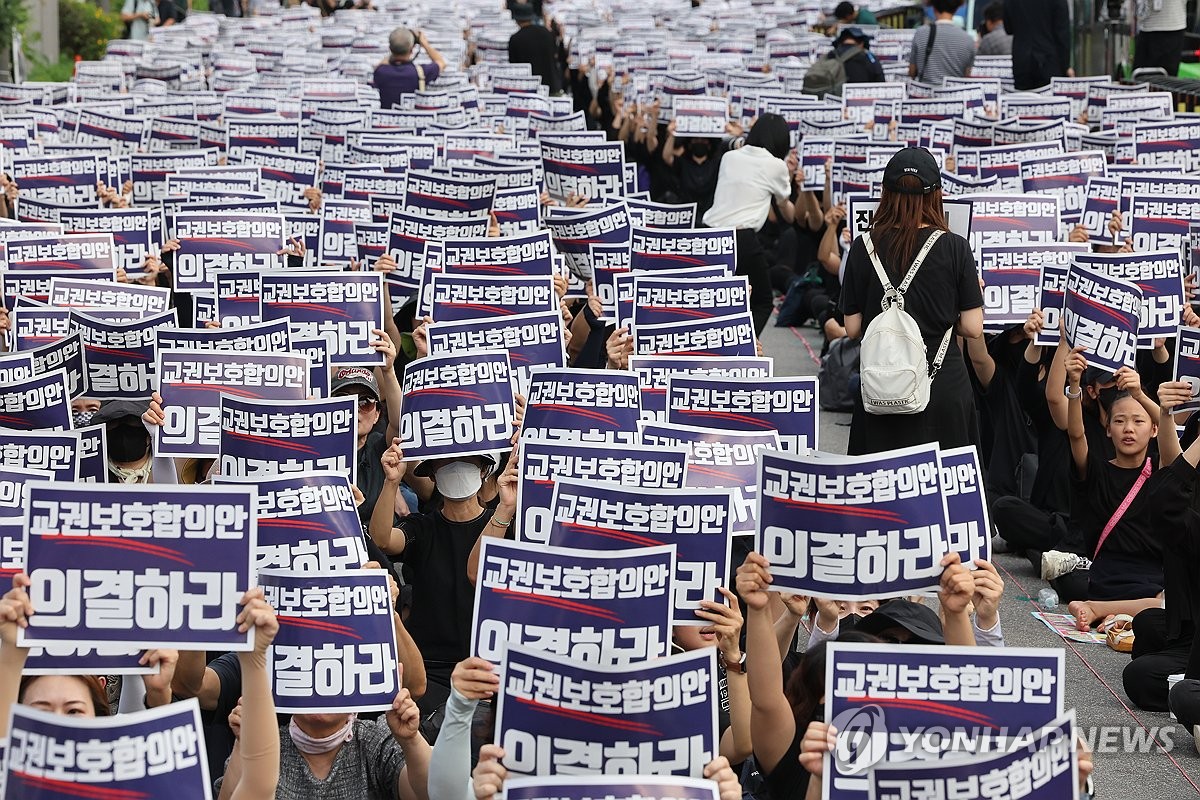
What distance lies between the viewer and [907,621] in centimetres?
597

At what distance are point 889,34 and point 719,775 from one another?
2748 cm

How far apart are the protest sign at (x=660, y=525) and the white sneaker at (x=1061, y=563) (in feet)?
13.8

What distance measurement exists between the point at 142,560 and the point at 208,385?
3.34 meters

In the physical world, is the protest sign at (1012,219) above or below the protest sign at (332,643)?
above

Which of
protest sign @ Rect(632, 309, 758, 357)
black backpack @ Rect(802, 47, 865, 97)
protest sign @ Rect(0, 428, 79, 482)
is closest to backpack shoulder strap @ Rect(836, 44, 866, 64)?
black backpack @ Rect(802, 47, 865, 97)

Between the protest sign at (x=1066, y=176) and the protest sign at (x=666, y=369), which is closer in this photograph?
the protest sign at (x=666, y=369)

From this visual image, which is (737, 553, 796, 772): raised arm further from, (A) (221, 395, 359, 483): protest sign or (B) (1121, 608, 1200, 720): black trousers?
(B) (1121, 608, 1200, 720): black trousers

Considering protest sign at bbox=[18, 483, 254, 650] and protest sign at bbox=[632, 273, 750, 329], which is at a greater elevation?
protest sign at bbox=[632, 273, 750, 329]

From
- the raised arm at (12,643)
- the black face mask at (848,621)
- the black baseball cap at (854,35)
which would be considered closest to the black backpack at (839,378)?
the black face mask at (848,621)

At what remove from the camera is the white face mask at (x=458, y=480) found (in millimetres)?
7863

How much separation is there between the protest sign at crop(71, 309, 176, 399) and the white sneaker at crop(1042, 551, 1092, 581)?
469 centimetres

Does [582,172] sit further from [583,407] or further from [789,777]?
[789,777]

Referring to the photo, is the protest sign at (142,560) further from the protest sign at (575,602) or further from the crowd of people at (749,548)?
the protest sign at (575,602)

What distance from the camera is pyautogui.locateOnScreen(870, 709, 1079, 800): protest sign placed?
14.5 ft
